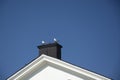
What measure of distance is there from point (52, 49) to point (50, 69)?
1.80 meters

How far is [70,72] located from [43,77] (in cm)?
227

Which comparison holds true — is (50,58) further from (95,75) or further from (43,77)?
(95,75)

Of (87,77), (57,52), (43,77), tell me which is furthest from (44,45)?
(87,77)

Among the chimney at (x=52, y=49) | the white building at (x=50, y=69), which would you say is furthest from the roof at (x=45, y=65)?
the chimney at (x=52, y=49)

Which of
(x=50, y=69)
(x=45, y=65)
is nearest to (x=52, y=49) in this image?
(x=45, y=65)

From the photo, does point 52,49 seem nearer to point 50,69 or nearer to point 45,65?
point 45,65

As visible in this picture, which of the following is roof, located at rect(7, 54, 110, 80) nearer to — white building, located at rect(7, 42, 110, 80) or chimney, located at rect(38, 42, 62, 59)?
white building, located at rect(7, 42, 110, 80)

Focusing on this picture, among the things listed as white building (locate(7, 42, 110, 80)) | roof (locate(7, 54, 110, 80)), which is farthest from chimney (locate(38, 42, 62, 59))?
roof (locate(7, 54, 110, 80))

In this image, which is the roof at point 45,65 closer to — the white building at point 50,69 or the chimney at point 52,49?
the white building at point 50,69

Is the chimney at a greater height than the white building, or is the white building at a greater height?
the chimney

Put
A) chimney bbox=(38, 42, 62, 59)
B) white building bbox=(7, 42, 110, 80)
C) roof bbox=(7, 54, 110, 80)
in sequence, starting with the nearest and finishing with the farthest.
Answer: roof bbox=(7, 54, 110, 80)
white building bbox=(7, 42, 110, 80)
chimney bbox=(38, 42, 62, 59)

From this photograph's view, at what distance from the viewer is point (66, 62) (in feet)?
76.6

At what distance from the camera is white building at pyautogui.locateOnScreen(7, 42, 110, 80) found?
75.7ft

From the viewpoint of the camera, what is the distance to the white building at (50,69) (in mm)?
23062
